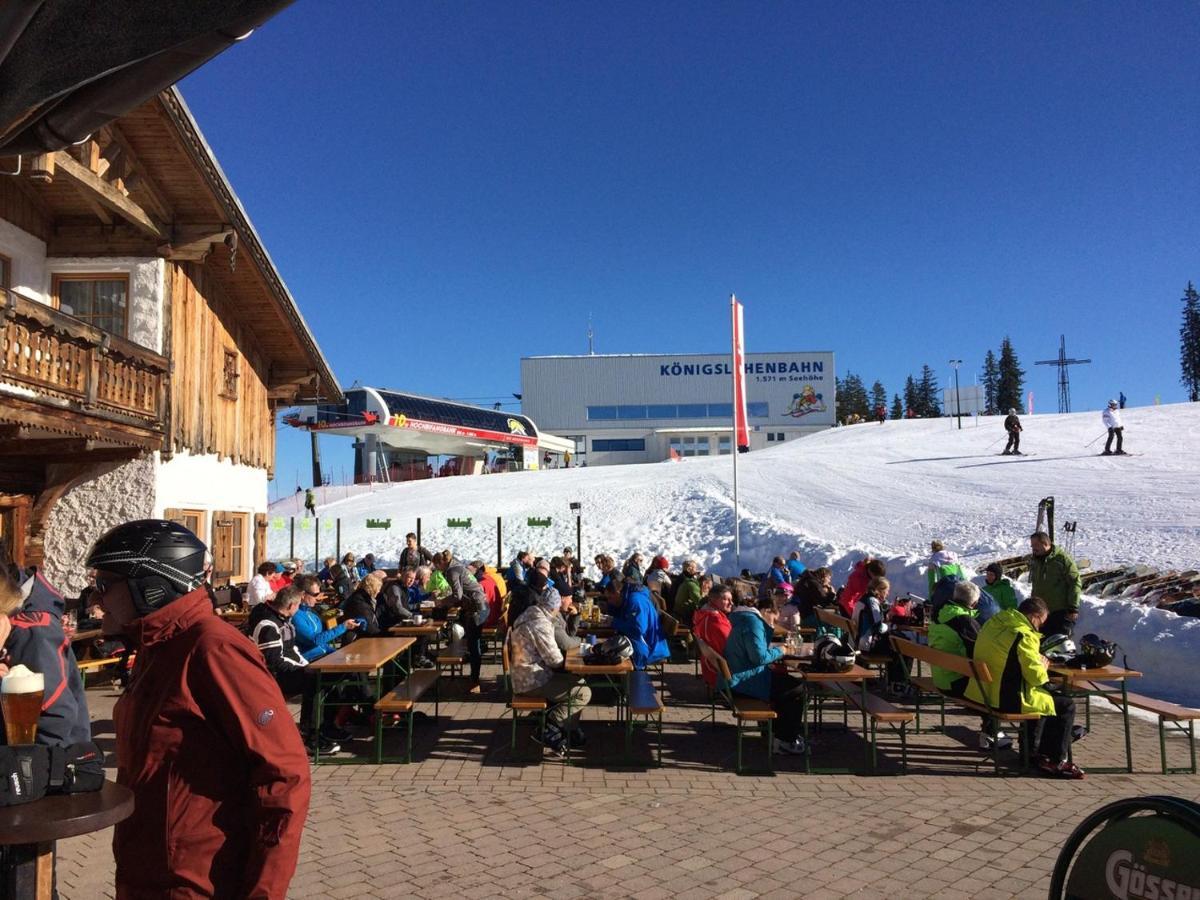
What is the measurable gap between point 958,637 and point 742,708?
2.45 metres

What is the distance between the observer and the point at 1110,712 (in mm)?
9023

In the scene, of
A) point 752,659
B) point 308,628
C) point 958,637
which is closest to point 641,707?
point 752,659

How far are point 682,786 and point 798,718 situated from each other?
164cm

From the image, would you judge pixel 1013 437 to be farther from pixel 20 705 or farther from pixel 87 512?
pixel 20 705

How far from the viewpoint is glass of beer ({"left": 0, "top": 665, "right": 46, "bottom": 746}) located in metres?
2.41

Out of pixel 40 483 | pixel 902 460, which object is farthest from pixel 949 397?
pixel 40 483

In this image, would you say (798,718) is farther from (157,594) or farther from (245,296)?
(245,296)

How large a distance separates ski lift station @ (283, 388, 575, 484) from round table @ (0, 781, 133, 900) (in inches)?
1689

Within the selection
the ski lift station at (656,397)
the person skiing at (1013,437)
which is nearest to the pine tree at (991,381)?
the ski lift station at (656,397)

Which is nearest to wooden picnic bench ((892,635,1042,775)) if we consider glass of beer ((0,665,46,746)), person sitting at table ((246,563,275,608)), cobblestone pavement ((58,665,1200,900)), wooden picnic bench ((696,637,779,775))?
cobblestone pavement ((58,665,1200,900))

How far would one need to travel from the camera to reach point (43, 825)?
1966 mm

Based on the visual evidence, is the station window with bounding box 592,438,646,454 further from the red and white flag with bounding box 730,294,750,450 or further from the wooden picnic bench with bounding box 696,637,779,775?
the wooden picnic bench with bounding box 696,637,779,775

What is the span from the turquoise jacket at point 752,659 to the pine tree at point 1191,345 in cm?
9638

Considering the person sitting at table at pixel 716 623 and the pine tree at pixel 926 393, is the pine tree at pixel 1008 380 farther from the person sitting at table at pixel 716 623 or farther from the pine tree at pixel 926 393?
the person sitting at table at pixel 716 623
